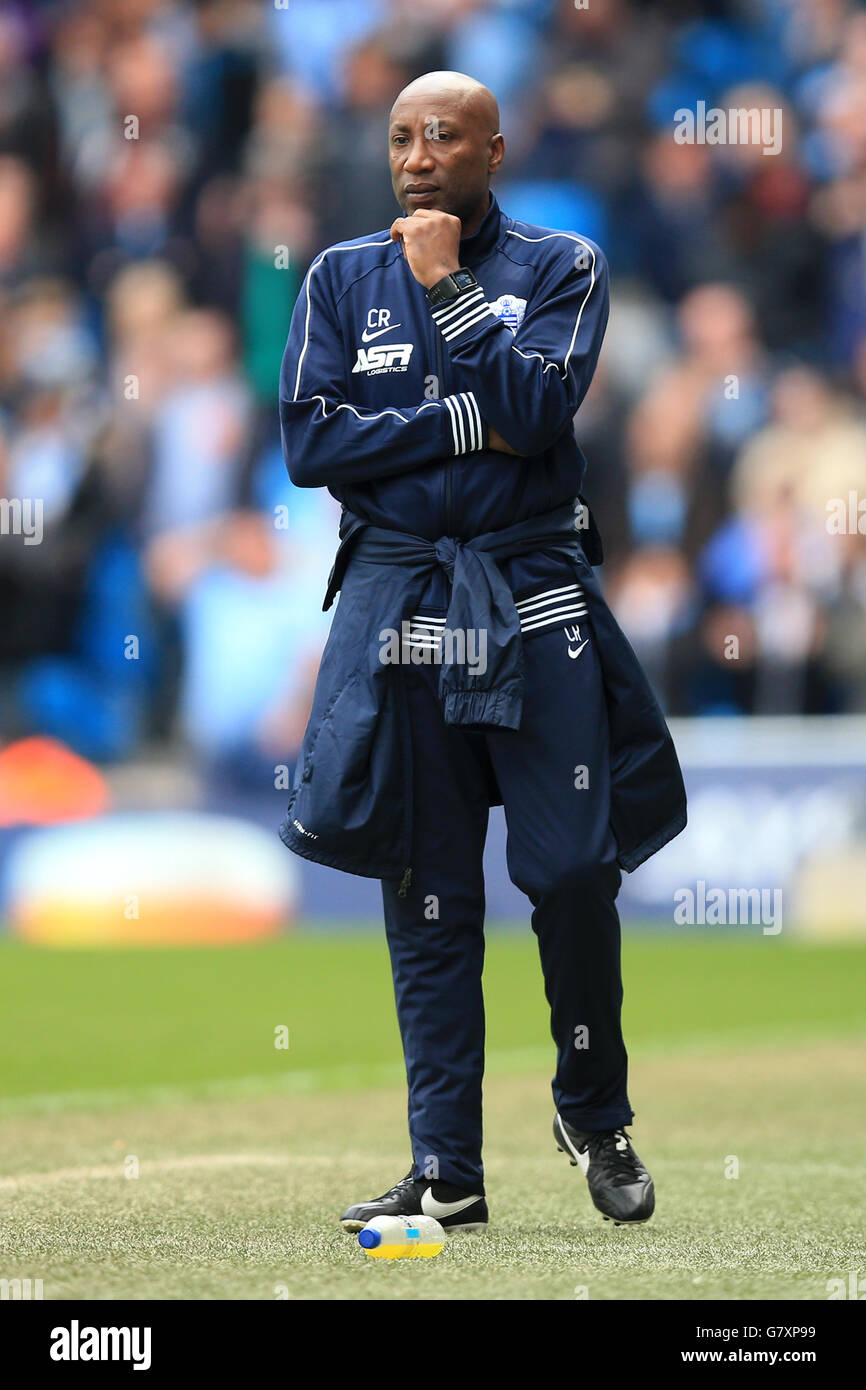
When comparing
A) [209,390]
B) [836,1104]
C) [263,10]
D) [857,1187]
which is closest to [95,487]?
[209,390]

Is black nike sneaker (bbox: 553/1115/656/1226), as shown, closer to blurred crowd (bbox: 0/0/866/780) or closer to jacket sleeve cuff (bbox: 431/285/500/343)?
jacket sleeve cuff (bbox: 431/285/500/343)

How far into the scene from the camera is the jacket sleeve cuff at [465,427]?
4559 mm

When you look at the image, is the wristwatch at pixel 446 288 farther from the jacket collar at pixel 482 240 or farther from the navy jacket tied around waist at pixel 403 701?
the navy jacket tied around waist at pixel 403 701

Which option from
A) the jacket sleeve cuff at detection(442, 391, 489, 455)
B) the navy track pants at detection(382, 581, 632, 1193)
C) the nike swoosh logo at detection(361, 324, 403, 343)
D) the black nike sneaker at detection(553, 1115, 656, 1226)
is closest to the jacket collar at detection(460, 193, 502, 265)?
the nike swoosh logo at detection(361, 324, 403, 343)

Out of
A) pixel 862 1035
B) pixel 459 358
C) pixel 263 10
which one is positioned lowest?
pixel 862 1035

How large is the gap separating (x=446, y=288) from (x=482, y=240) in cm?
33

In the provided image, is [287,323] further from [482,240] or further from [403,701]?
[403,701]

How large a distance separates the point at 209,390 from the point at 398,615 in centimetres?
961

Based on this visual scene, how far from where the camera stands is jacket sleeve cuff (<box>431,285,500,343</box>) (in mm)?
4492

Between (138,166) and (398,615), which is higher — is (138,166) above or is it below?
above

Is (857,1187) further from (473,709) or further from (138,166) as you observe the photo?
(138,166)

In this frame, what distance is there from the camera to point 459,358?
448cm

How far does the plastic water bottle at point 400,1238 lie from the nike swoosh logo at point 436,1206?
109mm

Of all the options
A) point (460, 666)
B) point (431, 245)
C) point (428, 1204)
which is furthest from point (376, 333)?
point (428, 1204)
